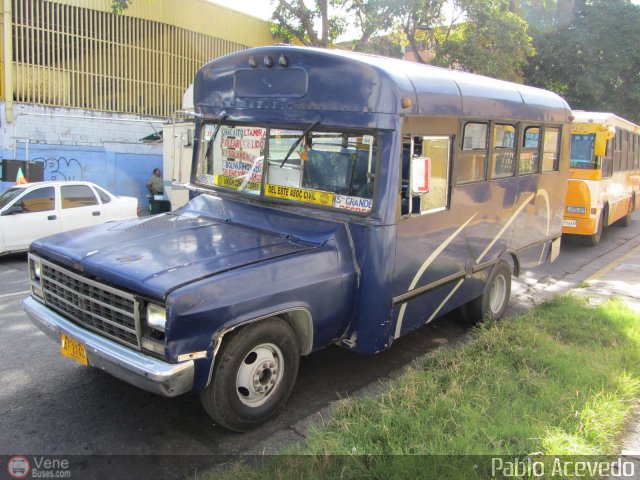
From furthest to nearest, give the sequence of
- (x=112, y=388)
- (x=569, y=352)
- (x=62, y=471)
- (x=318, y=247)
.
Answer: (x=569, y=352), (x=112, y=388), (x=318, y=247), (x=62, y=471)

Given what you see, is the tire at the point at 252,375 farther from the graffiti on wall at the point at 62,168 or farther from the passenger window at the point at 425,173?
the graffiti on wall at the point at 62,168

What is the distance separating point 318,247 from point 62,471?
7.13 ft

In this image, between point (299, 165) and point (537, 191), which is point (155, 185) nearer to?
point (537, 191)

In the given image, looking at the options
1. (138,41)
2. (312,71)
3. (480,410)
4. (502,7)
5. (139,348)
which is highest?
(502,7)

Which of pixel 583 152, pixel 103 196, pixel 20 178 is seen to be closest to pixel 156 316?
pixel 103 196

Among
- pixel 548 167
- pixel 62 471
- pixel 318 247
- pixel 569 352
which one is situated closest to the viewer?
pixel 62 471

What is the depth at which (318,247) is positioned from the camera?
401 cm

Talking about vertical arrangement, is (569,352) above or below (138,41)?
below

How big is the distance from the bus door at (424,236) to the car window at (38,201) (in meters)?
7.33

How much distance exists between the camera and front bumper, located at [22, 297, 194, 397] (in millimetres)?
3137

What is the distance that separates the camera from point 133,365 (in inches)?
127

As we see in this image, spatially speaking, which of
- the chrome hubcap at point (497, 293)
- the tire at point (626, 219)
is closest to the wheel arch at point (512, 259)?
the chrome hubcap at point (497, 293)

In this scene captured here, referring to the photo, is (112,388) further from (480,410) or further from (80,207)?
(80,207)

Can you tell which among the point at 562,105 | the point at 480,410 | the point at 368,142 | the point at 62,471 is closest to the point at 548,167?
the point at 562,105
